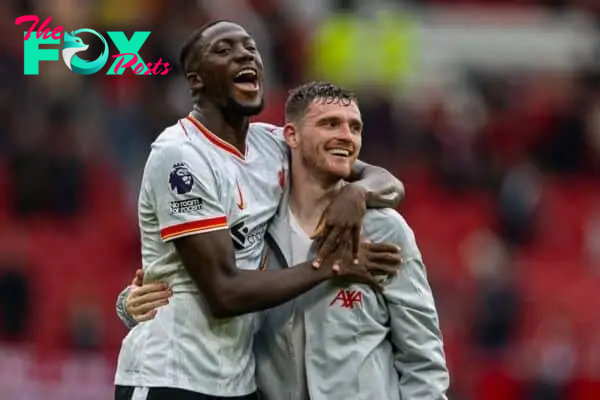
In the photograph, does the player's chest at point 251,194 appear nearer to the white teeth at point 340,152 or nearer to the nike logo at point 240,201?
the nike logo at point 240,201

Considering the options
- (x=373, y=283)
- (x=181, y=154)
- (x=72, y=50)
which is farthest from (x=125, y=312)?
(x=72, y=50)

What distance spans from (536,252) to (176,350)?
9.46 m

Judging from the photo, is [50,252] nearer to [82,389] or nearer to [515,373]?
[82,389]

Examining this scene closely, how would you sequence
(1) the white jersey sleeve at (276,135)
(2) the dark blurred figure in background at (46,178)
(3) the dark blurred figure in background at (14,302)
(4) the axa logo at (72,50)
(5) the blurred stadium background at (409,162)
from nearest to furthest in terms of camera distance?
1. (1) the white jersey sleeve at (276,135)
2. (5) the blurred stadium background at (409,162)
3. (3) the dark blurred figure in background at (14,302)
4. (4) the axa logo at (72,50)
5. (2) the dark blurred figure in background at (46,178)

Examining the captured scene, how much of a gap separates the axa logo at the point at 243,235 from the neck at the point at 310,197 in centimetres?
15

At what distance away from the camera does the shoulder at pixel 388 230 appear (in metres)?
5.88

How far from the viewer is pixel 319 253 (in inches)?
228

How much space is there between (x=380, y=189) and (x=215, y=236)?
661 mm

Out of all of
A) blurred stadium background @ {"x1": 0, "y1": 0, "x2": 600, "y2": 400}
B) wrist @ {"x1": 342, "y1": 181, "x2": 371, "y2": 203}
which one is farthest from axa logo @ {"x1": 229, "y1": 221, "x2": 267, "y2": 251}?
blurred stadium background @ {"x1": 0, "y1": 0, "x2": 600, "y2": 400}

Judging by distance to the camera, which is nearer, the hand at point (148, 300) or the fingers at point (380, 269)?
the fingers at point (380, 269)

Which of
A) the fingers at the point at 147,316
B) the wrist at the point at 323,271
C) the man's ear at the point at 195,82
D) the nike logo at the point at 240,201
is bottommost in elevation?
the fingers at the point at 147,316

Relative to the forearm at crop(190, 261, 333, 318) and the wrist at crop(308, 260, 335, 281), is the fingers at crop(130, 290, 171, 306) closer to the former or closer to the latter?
the forearm at crop(190, 261, 333, 318)

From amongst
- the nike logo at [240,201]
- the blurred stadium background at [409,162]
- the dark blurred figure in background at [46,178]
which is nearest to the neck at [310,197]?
the nike logo at [240,201]

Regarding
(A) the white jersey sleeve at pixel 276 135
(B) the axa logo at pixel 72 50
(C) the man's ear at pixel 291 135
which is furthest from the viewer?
(B) the axa logo at pixel 72 50
